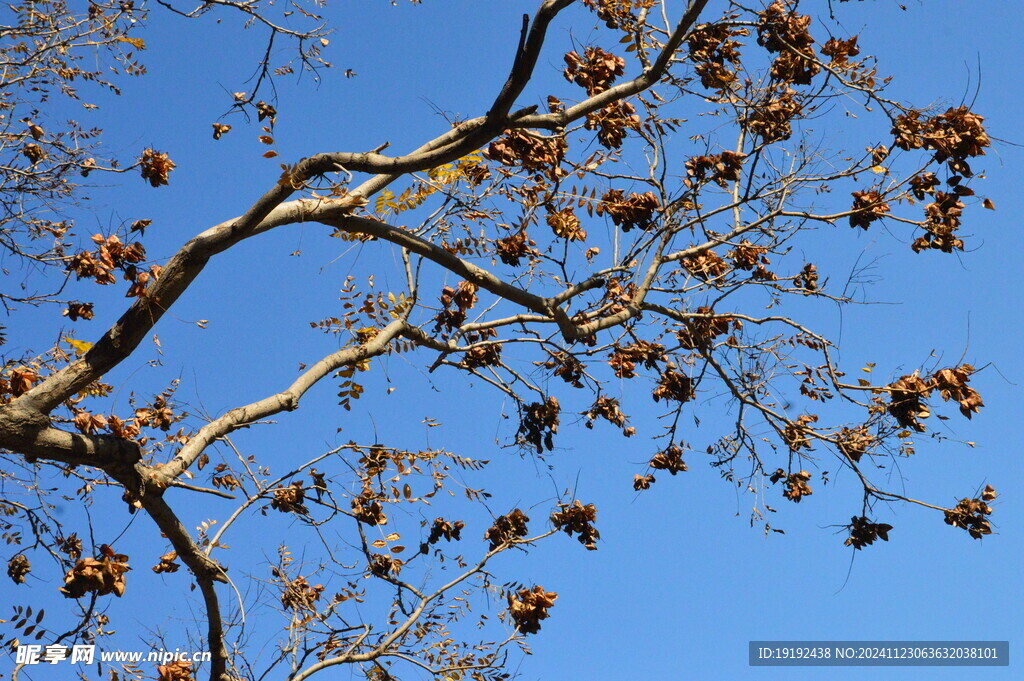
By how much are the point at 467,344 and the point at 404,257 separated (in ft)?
2.37

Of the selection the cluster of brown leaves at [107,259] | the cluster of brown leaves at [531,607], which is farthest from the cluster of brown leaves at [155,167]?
the cluster of brown leaves at [531,607]

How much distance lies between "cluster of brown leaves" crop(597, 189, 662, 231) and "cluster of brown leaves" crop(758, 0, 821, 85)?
1.08m

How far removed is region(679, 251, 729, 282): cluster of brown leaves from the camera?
5.53 meters

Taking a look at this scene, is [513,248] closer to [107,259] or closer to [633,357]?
[633,357]

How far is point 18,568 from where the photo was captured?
195 inches

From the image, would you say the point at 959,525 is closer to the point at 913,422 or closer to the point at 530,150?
the point at 913,422

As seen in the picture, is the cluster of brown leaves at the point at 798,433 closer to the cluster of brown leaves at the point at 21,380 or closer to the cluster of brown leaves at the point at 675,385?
the cluster of brown leaves at the point at 675,385

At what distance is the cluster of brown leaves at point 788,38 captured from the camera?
15.8ft

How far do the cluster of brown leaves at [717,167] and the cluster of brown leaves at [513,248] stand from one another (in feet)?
3.30

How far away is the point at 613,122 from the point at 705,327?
134cm

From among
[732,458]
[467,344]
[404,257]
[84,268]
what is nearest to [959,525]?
[732,458]

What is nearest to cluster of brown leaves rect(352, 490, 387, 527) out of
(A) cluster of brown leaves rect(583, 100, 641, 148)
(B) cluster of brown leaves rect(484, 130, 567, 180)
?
(B) cluster of brown leaves rect(484, 130, 567, 180)

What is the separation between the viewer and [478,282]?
434cm

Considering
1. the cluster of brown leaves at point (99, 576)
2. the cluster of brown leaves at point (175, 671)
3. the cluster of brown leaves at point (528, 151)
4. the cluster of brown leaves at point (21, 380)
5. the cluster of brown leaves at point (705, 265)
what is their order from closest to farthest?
the cluster of brown leaves at point (99, 576) → the cluster of brown leaves at point (21, 380) → the cluster of brown leaves at point (175, 671) → the cluster of brown leaves at point (528, 151) → the cluster of brown leaves at point (705, 265)
